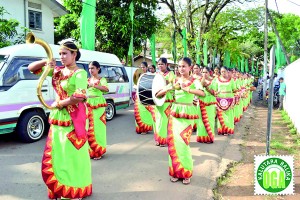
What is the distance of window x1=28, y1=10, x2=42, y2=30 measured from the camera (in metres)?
17.3

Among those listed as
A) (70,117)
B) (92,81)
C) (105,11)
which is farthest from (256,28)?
(70,117)

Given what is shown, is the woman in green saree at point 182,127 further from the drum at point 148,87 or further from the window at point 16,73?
the window at point 16,73

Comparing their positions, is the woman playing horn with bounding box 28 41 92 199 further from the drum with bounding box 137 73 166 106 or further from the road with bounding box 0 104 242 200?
the drum with bounding box 137 73 166 106

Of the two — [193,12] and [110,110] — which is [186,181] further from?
[193,12]

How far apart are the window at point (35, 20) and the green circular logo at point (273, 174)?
54.4 feet

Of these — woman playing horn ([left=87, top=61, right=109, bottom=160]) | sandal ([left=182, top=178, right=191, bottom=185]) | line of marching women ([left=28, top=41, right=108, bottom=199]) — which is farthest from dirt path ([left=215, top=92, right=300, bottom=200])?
woman playing horn ([left=87, top=61, right=109, bottom=160])

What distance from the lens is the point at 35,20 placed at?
57.5 feet

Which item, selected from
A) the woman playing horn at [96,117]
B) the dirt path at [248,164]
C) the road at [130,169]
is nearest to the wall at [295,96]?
the dirt path at [248,164]

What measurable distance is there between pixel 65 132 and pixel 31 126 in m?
3.97

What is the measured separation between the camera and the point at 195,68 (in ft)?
24.3

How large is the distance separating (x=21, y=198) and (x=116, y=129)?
16.2ft

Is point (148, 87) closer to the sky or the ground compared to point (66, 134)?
closer to the sky

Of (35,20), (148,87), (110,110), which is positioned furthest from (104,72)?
(35,20)

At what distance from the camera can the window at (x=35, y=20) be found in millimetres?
17256
